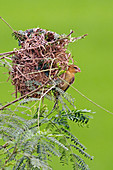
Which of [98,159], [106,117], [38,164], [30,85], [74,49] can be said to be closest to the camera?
[38,164]

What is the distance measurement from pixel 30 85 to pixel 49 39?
0.35 m

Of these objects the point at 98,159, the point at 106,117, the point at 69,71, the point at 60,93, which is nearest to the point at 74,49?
the point at 106,117

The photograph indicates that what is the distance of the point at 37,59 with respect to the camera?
8.01 feet

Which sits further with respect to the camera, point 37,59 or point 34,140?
point 37,59

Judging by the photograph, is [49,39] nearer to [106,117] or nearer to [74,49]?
[106,117]

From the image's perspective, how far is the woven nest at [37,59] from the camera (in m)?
2.39

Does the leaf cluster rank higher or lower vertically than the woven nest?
lower

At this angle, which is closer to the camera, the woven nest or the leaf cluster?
the leaf cluster

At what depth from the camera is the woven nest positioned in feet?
7.83

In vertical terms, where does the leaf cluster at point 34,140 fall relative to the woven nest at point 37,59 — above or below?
below

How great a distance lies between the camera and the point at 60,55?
248 cm

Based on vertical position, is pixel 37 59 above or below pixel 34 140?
above

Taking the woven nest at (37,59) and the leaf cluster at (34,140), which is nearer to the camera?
the leaf cluster at (34,140)

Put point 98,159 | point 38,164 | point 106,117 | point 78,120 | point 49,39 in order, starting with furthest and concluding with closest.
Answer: point 106,117 → point 98,159 → point 49,39 → point 78,120 → point 38,164
